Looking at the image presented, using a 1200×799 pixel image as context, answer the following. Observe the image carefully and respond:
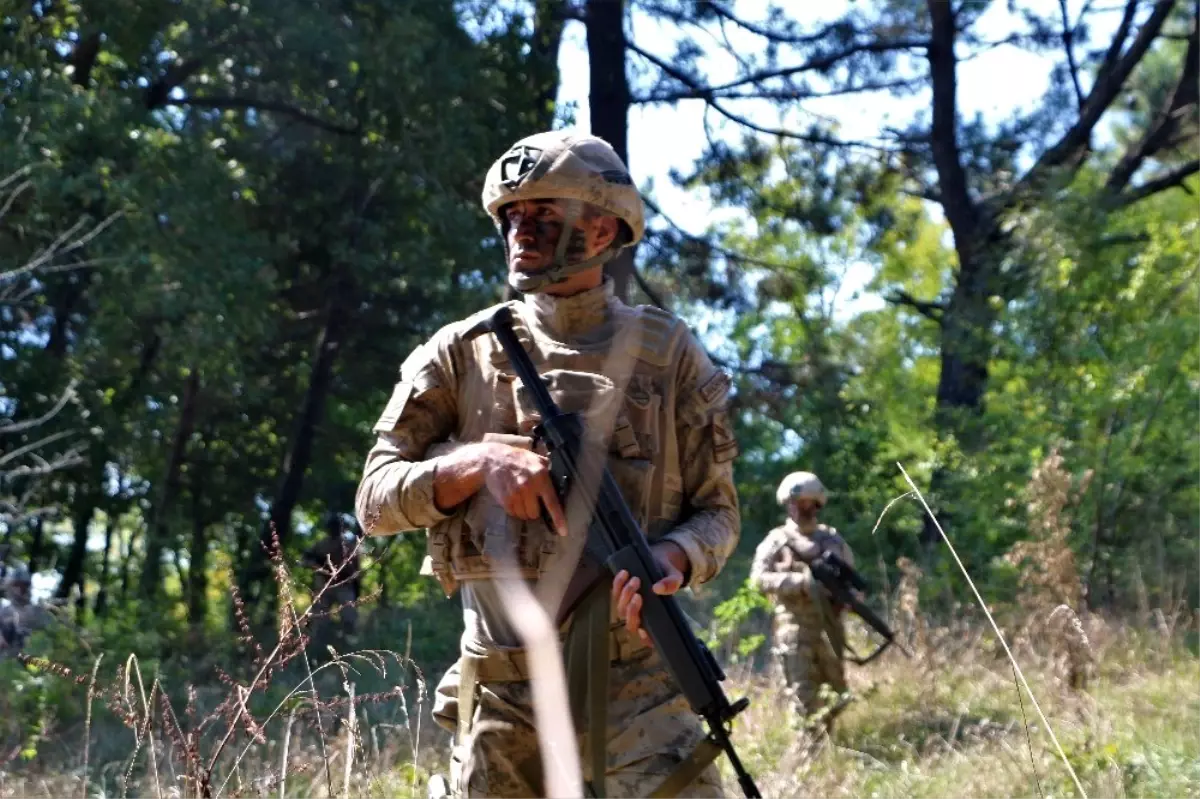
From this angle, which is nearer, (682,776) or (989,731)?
(682,776)

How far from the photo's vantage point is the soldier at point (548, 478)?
276 cm

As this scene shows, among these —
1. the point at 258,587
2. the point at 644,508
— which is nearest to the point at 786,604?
the point at 644,508

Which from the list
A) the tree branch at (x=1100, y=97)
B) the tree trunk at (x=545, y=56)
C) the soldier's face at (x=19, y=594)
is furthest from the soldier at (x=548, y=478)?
the tree branch at (x=1100, y=97)

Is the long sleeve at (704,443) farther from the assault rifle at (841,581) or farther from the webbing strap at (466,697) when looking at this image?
the assault rifle at (841,581)

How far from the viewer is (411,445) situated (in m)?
2.97

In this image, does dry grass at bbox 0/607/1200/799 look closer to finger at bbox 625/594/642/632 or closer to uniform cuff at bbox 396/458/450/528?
uniform cuff at bbox 396/458/450/528

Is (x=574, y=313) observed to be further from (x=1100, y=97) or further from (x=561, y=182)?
(x=1100, y=97)

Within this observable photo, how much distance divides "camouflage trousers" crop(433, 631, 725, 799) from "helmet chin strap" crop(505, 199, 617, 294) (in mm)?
729

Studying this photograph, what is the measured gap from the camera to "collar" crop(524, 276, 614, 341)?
303 cm

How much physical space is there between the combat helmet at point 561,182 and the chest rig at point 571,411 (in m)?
0.16

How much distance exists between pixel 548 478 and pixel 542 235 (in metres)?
0.53

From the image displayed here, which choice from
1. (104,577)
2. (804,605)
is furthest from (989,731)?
(104,577)

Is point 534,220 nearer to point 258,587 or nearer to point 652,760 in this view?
point 652,760

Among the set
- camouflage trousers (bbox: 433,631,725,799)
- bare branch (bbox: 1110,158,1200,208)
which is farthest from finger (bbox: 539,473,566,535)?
bare branch (bbox: 1110,158,1200,208)
